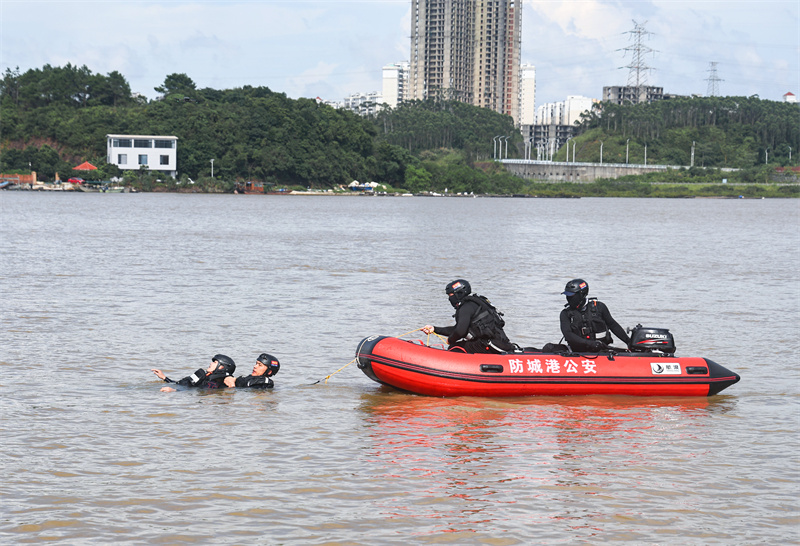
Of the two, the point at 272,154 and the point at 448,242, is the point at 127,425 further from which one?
the point at 272,154

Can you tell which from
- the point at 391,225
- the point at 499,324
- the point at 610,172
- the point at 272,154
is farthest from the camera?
the point at 610,172

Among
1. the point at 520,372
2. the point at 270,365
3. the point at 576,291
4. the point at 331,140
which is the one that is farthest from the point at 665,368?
the point at 331,140

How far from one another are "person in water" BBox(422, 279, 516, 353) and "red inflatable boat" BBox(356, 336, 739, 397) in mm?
212

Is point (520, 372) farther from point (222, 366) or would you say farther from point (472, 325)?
point (222, 366)

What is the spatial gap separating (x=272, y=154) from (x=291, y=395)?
399 ft

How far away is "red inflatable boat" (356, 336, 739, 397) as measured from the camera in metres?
12.1

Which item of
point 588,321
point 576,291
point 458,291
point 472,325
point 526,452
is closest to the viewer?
point 526,452

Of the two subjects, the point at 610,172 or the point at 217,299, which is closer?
the point at 217,299

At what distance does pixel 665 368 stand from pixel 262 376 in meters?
5.77

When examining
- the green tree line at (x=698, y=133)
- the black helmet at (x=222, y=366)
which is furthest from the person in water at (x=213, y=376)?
the green tree line at (x=698, y=133)

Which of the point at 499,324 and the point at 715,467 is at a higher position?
the point at 499,324

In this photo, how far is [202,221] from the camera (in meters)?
65.4

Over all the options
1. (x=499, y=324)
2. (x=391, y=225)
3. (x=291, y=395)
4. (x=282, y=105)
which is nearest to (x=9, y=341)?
Result: (x=291, y=395)

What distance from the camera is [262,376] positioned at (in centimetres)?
1273
